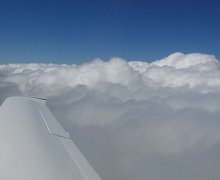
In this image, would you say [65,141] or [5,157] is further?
[65,141]

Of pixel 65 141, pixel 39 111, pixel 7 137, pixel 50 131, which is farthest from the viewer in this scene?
pixel 39 111

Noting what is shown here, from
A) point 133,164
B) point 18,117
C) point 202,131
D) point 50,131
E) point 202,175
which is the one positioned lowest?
point 50,131

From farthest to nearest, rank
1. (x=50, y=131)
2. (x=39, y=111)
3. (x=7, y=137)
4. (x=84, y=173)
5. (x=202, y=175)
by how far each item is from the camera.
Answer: (x=202, y=175), (x=39, y=111), (x=50, y=131), (x=7, y=137), (x=84, y=173)

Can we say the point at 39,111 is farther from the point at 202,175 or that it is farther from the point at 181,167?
the point at 181,167

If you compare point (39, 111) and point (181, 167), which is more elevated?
point (181, 167)

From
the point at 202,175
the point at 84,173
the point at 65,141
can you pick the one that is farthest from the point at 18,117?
the point at 202,175

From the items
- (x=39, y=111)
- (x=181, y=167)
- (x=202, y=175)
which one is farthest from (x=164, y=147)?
(x=39, y=111)

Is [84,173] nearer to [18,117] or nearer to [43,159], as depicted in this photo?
[43,159]
